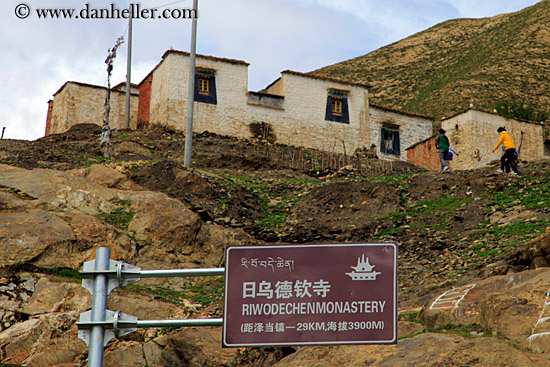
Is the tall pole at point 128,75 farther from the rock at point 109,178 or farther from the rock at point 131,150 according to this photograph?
the rock at point 109,178

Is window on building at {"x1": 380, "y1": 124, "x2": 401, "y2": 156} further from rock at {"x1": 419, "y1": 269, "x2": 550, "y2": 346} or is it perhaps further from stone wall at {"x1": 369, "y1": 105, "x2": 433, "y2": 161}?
rock at {"x1": 419, "y1": 269, "x2": 550, "y2": 346}

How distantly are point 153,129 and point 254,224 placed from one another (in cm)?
1465

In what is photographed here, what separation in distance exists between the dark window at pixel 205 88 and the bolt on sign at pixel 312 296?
29056 mm

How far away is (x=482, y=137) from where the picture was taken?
33.1m

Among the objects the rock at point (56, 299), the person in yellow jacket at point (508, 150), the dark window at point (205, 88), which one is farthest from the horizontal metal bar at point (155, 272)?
the dark window at point (205, 88)

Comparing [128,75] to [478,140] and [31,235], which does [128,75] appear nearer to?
[478,140]

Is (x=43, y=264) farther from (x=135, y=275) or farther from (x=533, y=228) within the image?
(x=533, y=228)

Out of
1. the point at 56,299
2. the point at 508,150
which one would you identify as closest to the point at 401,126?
the point at 508,150

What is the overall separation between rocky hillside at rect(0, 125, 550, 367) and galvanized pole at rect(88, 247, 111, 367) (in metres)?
4.57

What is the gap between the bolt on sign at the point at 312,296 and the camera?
5695 millimetres

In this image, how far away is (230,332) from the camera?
228 inches

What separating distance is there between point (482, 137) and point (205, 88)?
13.0 meters

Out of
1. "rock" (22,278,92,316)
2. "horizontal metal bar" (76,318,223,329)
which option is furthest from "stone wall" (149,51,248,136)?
"horizontal metal bar" (76,318,223,329)

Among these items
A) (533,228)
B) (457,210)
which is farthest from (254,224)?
(533,228)
